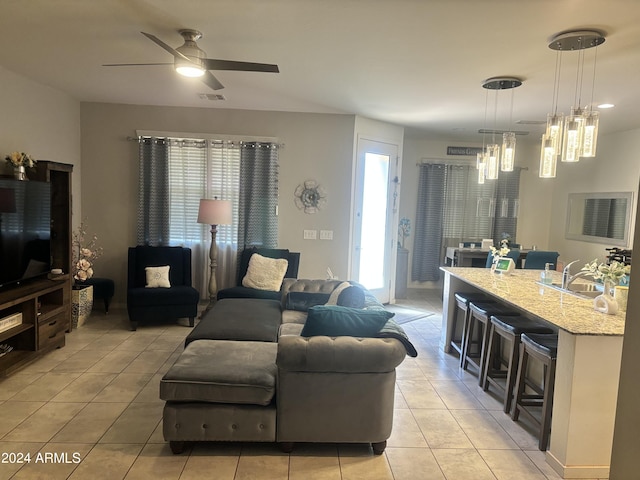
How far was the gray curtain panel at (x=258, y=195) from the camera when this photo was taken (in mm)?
5648

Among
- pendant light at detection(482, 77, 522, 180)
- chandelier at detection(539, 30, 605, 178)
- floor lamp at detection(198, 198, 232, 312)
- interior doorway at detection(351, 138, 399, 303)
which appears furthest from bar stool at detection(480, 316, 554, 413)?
floor lamp at detection(198, 198, 232, 312)

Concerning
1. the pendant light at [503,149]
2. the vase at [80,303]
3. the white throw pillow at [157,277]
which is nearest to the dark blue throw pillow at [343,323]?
the pendant light at [503,149]

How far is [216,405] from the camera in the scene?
2520mm

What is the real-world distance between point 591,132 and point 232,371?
2.83m

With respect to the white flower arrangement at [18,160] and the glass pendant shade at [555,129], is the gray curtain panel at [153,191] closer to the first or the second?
the white flower arrangement at [18,160]

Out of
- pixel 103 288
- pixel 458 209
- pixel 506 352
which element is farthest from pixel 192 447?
pixel 458 209

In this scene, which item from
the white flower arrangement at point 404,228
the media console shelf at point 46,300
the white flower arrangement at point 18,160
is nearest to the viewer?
the media console shelf at point 46,300

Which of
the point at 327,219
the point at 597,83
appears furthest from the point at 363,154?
the point at 597,83

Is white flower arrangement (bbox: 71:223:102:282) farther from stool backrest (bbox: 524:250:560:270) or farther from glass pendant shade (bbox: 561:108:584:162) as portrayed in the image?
stool backrest (bbox: 524:250:560:270)

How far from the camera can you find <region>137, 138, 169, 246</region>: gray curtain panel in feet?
18.2

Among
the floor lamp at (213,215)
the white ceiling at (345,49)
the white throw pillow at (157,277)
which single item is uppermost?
the white ceiling at (345,49)

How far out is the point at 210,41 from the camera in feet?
11.2

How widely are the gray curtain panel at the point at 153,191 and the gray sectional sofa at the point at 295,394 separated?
10.9 ft

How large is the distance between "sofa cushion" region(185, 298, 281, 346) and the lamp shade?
1261 millimetres
